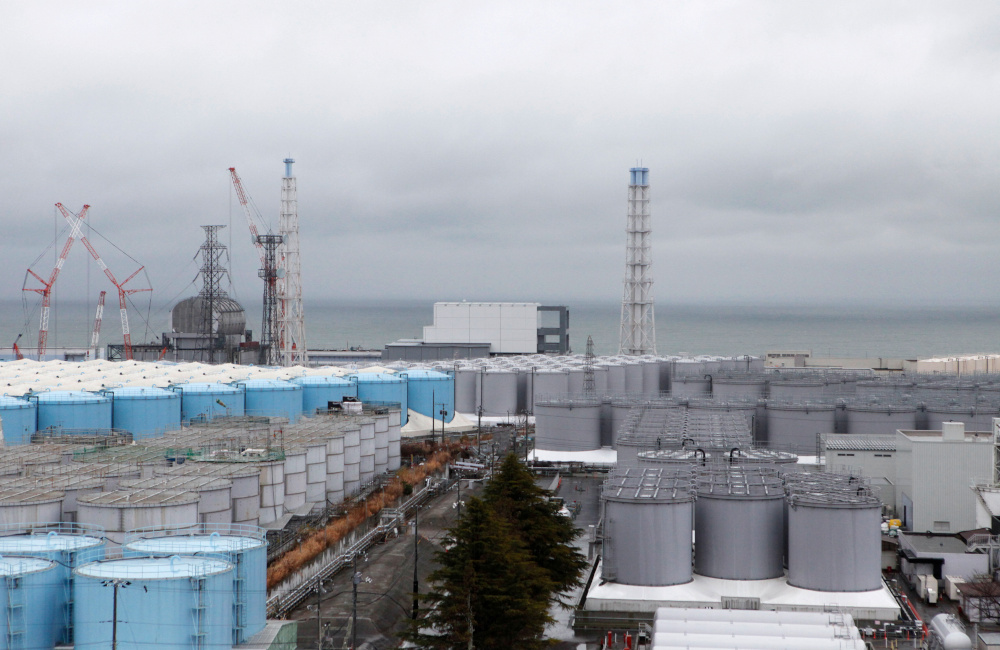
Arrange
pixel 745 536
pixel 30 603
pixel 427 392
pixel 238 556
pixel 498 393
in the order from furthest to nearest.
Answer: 1. pixel 498 393
2. pixel 427 392
3. pixel 745 536
4. pixel 238 556
5. pixel 30 603

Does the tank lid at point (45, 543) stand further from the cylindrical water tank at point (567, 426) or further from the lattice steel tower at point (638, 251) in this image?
the lattice steel tower at point (638, 251)

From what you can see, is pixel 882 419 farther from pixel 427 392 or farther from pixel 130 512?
pixel 130 512

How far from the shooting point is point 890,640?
68.6 ft

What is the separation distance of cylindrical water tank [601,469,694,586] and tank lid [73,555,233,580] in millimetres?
9489

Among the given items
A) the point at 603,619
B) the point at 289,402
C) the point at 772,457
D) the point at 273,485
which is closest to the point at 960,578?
the point at 772,457

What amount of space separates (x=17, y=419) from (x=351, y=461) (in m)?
11.1

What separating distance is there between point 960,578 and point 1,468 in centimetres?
2160

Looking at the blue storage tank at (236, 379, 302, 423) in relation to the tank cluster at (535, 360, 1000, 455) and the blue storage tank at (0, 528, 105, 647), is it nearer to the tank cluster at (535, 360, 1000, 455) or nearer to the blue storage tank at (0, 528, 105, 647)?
the tank cluster at (535, 360, 1000, 455)

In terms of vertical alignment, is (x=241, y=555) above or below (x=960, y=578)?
above

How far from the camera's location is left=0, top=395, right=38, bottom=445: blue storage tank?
113 ft

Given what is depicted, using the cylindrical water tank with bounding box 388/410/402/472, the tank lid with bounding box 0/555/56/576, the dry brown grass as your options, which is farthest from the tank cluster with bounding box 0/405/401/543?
the tank lid with bounding box 0/555/56/576

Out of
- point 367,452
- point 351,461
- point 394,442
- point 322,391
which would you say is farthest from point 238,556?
point 322,391

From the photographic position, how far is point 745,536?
2302cm

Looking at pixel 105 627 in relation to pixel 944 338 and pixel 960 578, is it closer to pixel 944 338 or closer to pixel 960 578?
pixel 960 578
